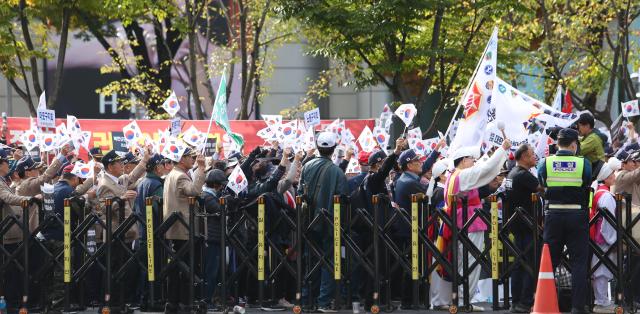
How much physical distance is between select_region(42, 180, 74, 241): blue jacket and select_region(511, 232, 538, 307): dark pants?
5.31 metres

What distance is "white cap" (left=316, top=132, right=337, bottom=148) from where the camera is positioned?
47.3 ft

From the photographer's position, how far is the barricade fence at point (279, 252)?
13.9 m

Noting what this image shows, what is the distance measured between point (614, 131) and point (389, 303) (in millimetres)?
10930

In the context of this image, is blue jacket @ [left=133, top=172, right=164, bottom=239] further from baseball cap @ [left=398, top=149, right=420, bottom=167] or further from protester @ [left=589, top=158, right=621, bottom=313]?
protester @ [left=589, top=158, right=621, bottom=313]

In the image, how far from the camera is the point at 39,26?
Answer: 30.7m

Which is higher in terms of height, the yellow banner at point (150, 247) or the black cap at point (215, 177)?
the black cap at point (215, 177)

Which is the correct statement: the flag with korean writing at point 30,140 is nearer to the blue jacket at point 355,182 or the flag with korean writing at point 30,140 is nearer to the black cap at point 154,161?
the black cap at point 154,161

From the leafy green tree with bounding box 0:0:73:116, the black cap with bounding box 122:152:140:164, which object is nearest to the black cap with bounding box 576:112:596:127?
the black cap with bounding box 122:152:140:164

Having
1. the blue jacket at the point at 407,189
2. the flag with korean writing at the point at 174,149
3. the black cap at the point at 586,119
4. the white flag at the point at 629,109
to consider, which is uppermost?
the white flag at the point at 629,109

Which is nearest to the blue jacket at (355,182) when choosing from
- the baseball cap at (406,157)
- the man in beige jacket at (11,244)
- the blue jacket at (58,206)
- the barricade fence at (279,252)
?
the barricade fence at (279,252)

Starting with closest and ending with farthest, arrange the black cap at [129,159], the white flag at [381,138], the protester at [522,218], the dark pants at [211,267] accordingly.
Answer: the protester at [522,218] → the dark pants at [211,267] → the black cap at [129,159] → the white flag at [381,138]

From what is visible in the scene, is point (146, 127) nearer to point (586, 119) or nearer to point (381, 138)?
point (381, 138)

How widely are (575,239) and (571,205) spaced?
0.36 m

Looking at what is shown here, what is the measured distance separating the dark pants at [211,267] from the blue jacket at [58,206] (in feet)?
5.87
